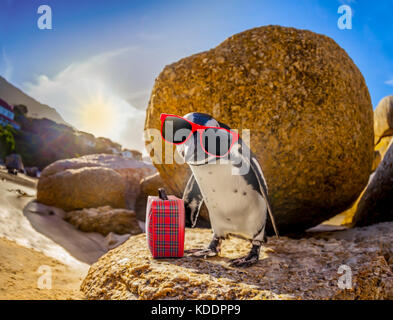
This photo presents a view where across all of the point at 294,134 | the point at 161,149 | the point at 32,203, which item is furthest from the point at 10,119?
the point at 294,134

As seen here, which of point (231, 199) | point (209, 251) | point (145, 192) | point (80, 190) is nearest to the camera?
point (231, 199)

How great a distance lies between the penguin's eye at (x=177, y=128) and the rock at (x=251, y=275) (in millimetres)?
894

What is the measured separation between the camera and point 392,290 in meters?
1.79

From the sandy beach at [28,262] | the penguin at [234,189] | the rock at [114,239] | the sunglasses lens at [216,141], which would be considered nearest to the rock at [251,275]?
the penguin at [234,189]

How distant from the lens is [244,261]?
2.12 meters

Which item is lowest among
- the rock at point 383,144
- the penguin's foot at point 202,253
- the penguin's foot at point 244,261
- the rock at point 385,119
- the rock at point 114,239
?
the rock at point 114,239

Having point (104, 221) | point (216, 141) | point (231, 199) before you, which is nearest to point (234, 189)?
point (231, 199)

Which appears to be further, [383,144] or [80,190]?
[383,144]

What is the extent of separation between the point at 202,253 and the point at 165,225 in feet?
1.43

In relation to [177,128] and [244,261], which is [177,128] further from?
[244,261]

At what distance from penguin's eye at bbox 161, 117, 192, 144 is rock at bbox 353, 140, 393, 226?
9.77 feet

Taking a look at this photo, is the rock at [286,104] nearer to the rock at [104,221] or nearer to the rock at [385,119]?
the rock at [104,221]

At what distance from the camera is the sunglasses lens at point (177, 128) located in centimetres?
196

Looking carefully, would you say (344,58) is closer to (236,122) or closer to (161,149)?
(236,122)
